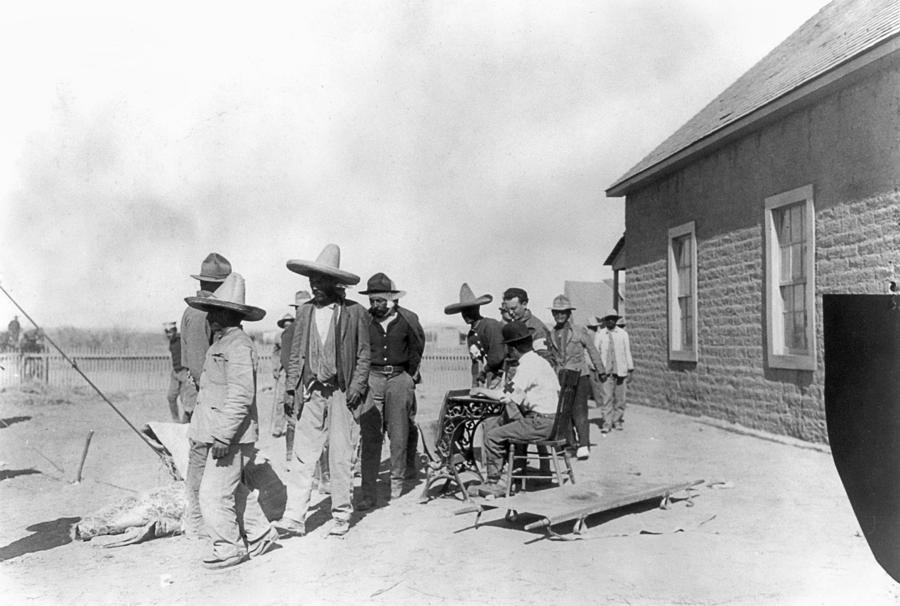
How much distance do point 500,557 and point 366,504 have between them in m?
2.01

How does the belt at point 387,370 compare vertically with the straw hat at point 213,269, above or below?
below

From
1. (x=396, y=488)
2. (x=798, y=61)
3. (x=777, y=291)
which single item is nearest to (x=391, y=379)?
(x=396, y=488)

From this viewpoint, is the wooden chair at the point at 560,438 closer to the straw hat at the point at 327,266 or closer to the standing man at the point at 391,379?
the standing man at the point at 391,379

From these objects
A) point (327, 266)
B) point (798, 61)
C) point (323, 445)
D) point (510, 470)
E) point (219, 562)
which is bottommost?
point (219, 562)

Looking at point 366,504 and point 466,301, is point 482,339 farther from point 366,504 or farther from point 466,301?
point 366,504

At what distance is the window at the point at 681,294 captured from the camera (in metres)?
12.3

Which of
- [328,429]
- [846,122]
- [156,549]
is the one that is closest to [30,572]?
[156,549]

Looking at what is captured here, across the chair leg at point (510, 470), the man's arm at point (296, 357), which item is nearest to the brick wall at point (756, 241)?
the chair leg at point (510, 470)

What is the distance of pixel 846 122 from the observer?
8344 millimetres

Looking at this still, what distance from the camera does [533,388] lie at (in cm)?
676

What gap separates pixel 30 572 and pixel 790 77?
10.00m

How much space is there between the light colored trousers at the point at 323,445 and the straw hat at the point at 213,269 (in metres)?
1.58

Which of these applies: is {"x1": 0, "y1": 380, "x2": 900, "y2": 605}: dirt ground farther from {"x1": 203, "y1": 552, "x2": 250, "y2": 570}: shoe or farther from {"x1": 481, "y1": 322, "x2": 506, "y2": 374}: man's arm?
{"x1": 481, "y1": 322, "x2": 506, "y2": 374}: man's arm

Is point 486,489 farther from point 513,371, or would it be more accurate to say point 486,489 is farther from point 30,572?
point 30,572
